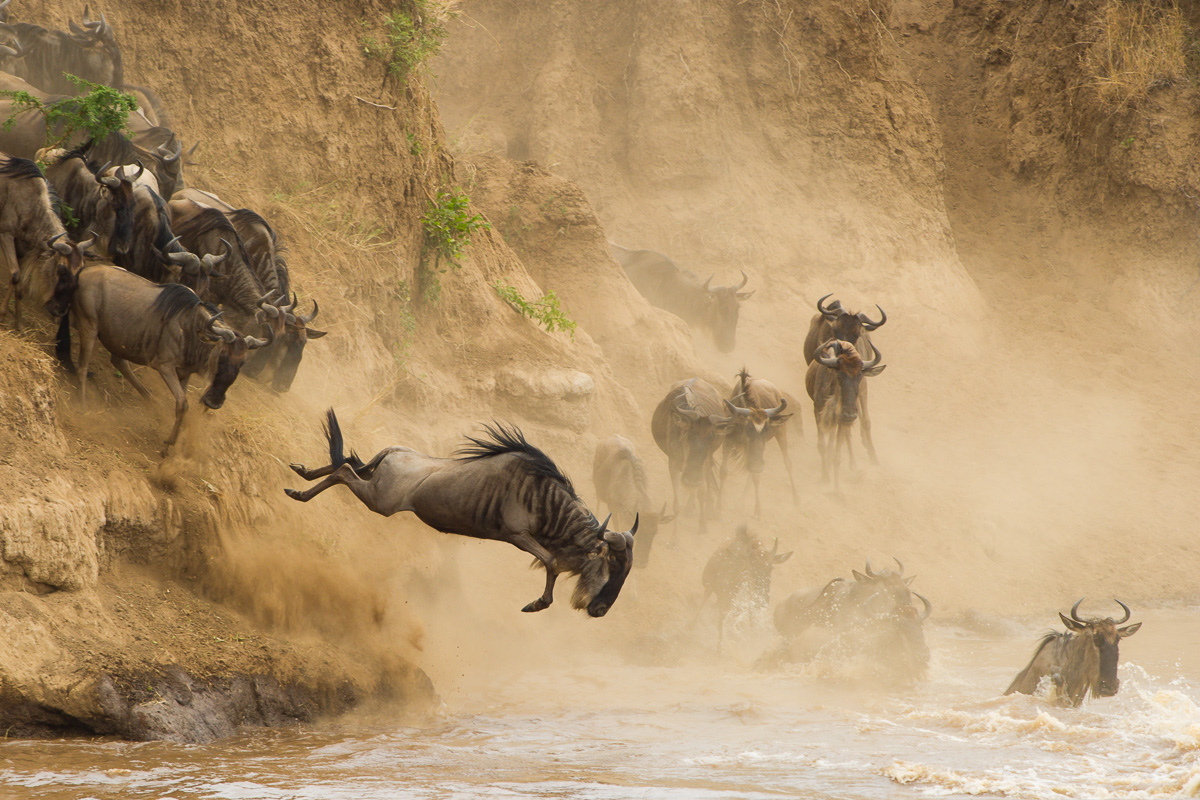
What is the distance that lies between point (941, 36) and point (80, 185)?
2020 centimetres

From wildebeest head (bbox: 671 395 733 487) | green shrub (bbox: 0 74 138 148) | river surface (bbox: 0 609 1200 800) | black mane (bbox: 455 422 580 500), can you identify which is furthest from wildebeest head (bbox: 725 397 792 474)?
green shrub (bbox: 0 74 138 148)

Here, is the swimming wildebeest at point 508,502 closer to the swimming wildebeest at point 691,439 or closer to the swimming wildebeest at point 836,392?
the swimming wildebeest at point 691,439

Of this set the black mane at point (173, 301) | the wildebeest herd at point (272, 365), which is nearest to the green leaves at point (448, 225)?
the wildebeest herd at point (272, 365)

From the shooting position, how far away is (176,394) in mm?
7211

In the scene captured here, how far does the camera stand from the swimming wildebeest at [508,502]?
6.57 m

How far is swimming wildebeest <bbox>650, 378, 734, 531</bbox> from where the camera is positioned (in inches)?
498

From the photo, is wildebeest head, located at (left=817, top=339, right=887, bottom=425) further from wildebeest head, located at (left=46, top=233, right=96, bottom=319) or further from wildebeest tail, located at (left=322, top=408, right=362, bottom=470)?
wildebeest head, located at (left=46, top=233, right=96, bottom=319)

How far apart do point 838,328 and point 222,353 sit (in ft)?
30.7

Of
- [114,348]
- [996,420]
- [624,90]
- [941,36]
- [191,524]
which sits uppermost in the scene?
[941,36]

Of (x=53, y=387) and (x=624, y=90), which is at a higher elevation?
(x=624, y=90)

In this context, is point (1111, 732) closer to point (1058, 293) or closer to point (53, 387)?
point (53, 387)

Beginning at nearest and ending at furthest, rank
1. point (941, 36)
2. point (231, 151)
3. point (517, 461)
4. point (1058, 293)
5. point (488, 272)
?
1. point (517, 461)
2. point (231, 151)
3. point (488, 272)
4. point (1058, 293)
5. point (941, 36)

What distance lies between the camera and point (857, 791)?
19.2ft

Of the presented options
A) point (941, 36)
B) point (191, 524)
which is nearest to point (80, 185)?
point (191, 524)
